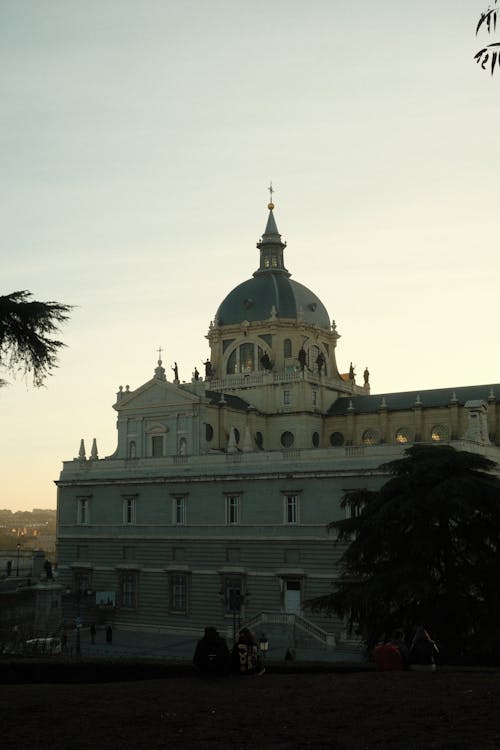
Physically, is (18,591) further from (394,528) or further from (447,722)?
(447,722)

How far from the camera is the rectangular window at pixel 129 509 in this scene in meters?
59.5

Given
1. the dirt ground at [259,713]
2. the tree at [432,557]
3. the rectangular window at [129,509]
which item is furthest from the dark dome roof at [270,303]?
the dirt ground at [259,713]

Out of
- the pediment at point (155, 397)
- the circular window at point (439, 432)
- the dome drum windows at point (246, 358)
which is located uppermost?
the dome drum windows at point (246, 358)

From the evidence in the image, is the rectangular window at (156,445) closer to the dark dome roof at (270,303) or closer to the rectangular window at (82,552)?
the rectangular window at (82,552)

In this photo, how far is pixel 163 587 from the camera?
5650cm

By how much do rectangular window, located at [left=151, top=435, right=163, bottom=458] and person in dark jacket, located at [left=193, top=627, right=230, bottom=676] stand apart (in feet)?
152

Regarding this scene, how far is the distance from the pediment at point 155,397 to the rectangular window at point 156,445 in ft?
7.09

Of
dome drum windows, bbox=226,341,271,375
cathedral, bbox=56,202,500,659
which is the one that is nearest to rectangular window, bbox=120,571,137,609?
cathedral, bbox=56,202,500,659

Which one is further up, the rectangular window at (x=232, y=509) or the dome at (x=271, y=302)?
the dome at (x=271, y=302)

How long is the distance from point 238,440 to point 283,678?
50719mm

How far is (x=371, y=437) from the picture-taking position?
70.2 m

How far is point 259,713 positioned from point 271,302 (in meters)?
63.5

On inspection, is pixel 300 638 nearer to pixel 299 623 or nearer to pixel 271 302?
pixel 299 623

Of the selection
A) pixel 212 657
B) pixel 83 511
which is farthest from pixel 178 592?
pixel 212 657
